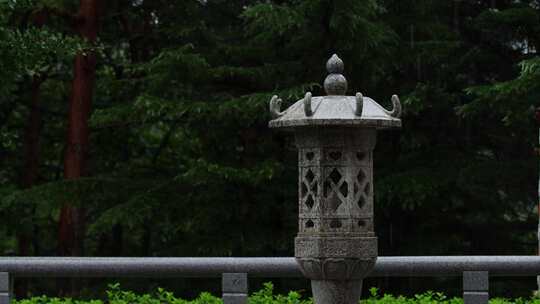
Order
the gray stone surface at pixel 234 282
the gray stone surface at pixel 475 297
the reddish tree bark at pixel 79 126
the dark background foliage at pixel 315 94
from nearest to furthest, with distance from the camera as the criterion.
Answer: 1. the gray stone surface at pixel 475 297
2. the gray stone surface at pixel 234 282
3. the dark background foliage at pixel 315 94
4. the reddish tree bark at pixel 79 126

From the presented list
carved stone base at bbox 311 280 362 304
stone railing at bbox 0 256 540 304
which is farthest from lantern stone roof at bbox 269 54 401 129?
stone railing at bbox 0 256 540 304

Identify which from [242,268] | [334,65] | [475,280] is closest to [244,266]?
[242,268]

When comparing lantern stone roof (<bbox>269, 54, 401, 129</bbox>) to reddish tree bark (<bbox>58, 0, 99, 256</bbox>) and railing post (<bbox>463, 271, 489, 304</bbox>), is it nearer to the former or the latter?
railing post (<bbox>463, 271, 489, 304</bbox>)

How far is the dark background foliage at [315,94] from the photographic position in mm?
13258

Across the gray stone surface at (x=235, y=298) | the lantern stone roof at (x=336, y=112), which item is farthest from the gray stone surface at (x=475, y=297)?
the lantern stone roof at (x=336, y=112)

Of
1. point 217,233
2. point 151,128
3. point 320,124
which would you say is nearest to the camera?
point 320,124

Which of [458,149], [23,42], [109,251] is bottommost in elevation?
[109,251]

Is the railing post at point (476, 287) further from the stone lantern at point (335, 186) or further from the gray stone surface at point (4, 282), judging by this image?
the gray stone surface at point (4, 282)

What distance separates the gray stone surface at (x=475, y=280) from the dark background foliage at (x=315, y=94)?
4240mm

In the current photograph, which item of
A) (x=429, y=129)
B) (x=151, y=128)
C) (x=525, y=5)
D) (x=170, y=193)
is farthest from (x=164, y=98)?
(x=151, y=128)

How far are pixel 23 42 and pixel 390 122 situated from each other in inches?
282

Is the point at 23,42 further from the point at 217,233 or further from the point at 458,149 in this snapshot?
the point at 458,149

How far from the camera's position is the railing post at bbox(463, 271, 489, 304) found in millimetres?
8203

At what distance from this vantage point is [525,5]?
1452 cm
